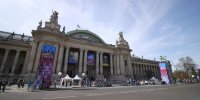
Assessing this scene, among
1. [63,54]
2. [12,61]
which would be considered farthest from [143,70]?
[12,61]

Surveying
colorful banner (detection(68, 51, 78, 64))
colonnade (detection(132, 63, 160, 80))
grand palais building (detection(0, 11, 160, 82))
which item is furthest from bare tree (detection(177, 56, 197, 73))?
colorful banner (detection(68, 51, 78, 64))

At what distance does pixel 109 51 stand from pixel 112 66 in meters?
6.77

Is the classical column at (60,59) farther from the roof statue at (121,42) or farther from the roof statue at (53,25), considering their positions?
the roof statue at (121,42)

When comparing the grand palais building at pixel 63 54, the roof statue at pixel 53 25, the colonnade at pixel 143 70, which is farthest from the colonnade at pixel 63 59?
the colonnade at pixel 143 70

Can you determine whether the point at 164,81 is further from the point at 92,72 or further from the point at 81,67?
the point at 81,67

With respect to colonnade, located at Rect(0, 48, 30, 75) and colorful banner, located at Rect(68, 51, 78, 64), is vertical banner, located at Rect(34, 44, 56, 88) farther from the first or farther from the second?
colonnade, located at Rect(0, 48, 30, 75)

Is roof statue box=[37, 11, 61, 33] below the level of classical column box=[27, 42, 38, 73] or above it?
above

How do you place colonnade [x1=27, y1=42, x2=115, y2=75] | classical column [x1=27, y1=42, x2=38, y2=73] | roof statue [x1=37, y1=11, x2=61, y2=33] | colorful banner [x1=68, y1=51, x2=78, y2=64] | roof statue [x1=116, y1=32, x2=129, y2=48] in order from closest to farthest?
classical column [x1=27, y1=42, x2=38, y2=73] < colonnade [x1=27, y1=42, x2=115, y2=75] < roof statue [x1=37, y1=11, x2=61, y2=33] < colorful banner [x1=68, y1=51, x2=78, y2=64] < roof statue [x1=116, y1=32, x2=129, y2=48]

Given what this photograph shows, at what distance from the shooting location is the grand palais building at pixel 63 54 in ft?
130

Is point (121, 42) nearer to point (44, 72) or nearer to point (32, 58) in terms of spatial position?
point (32, 58)

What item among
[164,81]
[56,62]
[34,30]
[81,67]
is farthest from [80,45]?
[164,81]

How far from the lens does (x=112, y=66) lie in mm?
55219

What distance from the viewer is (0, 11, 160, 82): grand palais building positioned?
130ft

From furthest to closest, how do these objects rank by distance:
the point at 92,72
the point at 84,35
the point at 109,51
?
the point at 84,35, the point at 109,51, the point at 92,72
